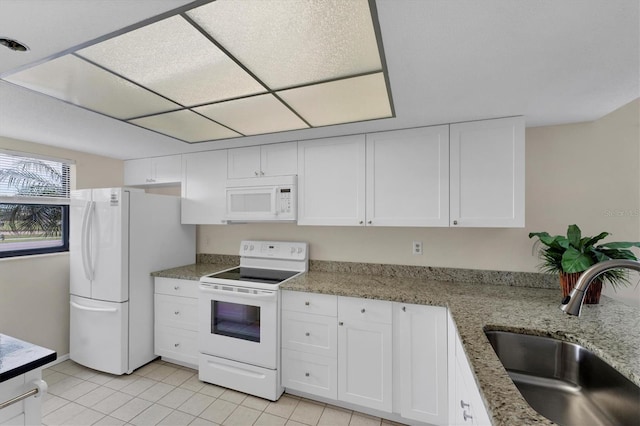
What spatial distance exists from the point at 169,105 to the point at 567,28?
206cm

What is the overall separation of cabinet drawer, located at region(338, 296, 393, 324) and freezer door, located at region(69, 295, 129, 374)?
2.04 metres

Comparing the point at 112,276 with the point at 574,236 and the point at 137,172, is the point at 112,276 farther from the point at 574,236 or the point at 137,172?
the point at 574,236

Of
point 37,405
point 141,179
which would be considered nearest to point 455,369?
point 37,405

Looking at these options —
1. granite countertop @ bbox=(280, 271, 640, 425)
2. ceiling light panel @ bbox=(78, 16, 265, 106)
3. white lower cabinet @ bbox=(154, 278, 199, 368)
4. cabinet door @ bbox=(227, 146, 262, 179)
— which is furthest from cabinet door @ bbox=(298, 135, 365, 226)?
white lower cabinet @ bbox=(154, 278, 199, 368)

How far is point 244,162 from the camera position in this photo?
2760 millimetres

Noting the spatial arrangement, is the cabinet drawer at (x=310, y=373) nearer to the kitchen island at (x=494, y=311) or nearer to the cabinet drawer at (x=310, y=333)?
the cabinet drawer at (x=310, y=333)

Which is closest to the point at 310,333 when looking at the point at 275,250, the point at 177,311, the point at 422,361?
the point at 422,361

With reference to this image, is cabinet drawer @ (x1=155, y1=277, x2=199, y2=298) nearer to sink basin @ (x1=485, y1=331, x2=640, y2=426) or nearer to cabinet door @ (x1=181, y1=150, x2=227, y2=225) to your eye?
cabinet door @ (x1=181, y1=150, x2=227, y2=225)

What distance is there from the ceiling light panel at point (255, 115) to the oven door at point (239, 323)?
132 cm

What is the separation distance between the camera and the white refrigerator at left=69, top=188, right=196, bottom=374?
2508mm

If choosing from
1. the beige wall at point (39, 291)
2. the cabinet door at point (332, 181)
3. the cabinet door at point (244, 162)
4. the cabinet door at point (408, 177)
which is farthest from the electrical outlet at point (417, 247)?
the beige wall at point (39, 291)

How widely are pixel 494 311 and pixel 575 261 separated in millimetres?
604

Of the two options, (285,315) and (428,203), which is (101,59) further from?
(428,203)

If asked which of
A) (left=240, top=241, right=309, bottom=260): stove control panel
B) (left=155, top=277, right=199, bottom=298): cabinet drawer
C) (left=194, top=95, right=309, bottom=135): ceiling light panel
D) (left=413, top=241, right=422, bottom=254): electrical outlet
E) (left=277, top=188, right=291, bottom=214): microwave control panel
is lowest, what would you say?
(left=155, top=277, right=199, bottom=298): cabinet drawer
